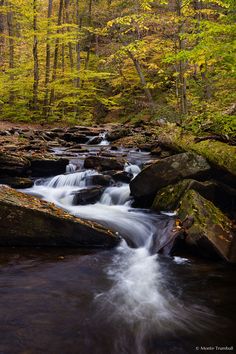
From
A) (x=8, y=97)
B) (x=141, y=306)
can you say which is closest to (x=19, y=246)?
(x=141, y=306)

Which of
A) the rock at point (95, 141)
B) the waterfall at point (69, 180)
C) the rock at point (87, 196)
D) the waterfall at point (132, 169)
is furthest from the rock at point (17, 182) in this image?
the rock at point (95, 141)

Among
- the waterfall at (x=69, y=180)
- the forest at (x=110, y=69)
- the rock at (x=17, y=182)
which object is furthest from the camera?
the forest at (x=110, y=69)

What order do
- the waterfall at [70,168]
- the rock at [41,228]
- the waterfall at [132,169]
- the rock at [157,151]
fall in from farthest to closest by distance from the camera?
the rock at [157,151] < the waterfall at [70,168] < the waterfall at [132,169] < the rock at [41,228]

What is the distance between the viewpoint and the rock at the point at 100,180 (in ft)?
28.5

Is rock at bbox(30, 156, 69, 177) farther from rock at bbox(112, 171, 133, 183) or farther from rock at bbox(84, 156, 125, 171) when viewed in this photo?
rock at bbox(112, 171, 133, 183)

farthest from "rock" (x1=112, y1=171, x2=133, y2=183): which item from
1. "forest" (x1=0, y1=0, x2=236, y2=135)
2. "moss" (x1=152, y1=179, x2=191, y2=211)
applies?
"forest" (x1=0, y1=0, x2=236, y2=135)

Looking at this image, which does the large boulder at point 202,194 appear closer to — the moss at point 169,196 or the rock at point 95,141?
the moss at point 169,196

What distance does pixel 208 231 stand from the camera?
5723 mm

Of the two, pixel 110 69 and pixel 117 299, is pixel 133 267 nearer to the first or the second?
pixel 117 299

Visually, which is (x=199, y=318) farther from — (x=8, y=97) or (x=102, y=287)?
(x=8, y=97)

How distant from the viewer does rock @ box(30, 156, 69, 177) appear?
9453 millimetres

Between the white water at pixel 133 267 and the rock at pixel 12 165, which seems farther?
the rock at pixel 12 165

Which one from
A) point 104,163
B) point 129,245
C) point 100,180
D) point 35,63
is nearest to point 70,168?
point 104,163

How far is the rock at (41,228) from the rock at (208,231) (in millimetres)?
1459
